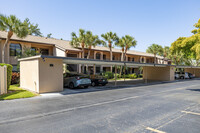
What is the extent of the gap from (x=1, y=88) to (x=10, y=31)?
977 cm

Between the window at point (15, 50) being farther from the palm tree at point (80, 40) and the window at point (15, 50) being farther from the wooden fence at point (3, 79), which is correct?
the wooden fence at point (3, 79)

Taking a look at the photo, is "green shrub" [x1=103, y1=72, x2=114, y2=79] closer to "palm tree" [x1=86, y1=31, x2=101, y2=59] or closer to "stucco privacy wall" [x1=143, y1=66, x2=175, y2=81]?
"palm tree" [x1=86, y1=31, x2=101, y2=59]

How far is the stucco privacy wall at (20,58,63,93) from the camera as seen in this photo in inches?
445

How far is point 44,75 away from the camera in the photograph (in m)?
11.5

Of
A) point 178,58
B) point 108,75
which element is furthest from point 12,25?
point 178,58

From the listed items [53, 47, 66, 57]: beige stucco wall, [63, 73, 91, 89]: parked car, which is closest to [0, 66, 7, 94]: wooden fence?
[63, 73, 91, 89]: parked car

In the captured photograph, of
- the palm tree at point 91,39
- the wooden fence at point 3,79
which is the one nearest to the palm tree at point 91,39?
the palm tree at point 91,39

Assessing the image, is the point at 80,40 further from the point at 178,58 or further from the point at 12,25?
the point at 178,58

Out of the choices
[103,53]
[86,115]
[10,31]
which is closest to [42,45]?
[10,31]

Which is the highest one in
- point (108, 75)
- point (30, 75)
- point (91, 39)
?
point (91, 39)

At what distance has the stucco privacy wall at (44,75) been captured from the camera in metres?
11.3

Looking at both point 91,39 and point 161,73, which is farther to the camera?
point 161,73

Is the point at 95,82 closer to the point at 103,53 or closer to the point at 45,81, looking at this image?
the point at 45,81

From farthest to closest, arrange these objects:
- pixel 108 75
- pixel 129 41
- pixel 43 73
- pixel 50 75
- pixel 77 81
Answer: pixel 129 41, pixel 108 75, pixel 77 81, pixel 50 75, pixel 43 73
